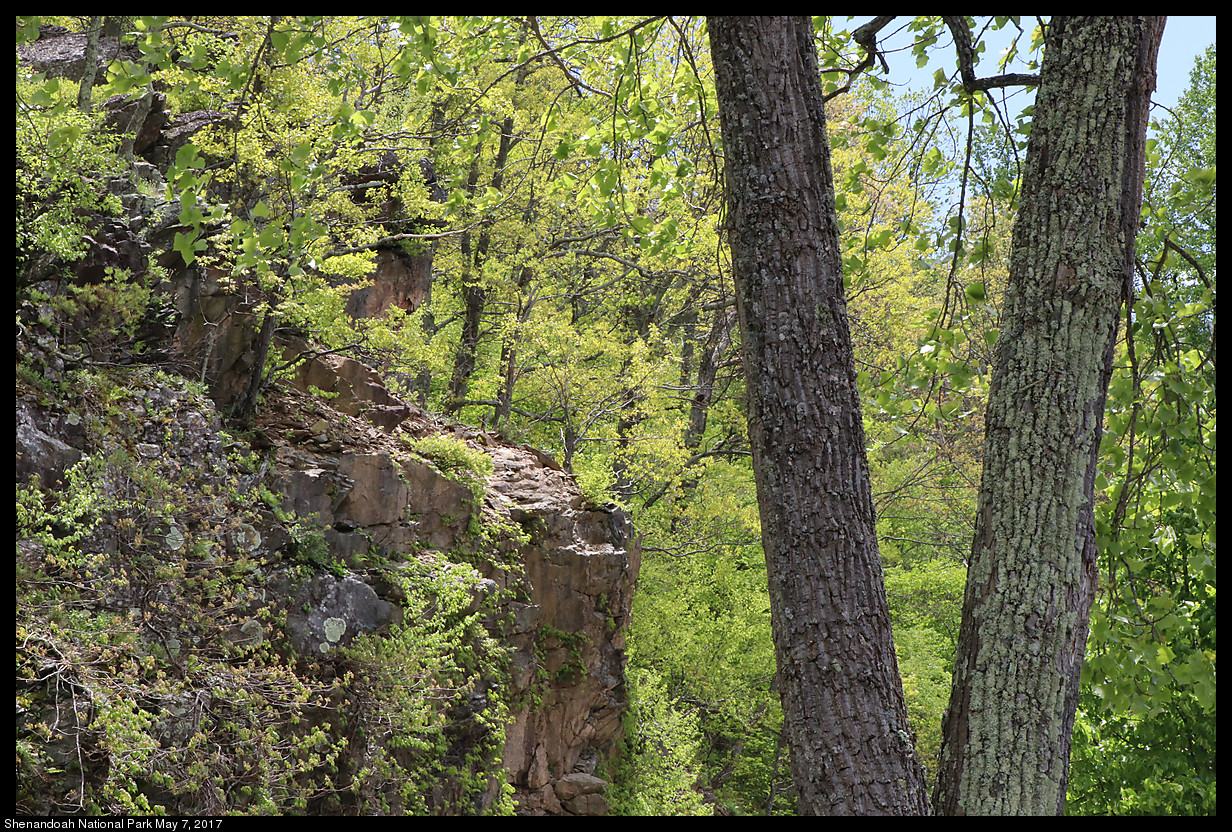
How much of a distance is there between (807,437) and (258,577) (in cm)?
600

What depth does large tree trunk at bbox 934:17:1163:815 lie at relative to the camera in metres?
1.94

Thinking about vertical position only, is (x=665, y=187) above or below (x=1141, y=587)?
above

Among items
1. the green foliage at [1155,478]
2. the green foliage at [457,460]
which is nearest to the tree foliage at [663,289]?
the green foliage at [1155,478]

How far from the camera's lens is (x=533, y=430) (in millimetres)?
16422

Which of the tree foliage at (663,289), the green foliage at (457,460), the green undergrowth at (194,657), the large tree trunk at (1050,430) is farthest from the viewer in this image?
the green foliage at (457,460)

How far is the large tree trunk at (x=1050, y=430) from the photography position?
76.5 inches

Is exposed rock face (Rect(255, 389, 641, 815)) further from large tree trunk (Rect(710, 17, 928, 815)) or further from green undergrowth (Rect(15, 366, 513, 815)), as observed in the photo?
large tree trunk (Rect(710, 17, 928, 815))

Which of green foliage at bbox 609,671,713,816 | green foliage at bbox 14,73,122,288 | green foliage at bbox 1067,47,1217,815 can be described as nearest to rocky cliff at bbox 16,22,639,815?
green foliage at bbox 14,73,122,288

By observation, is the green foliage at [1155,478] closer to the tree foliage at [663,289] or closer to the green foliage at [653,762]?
the tree foliage at [663,289]

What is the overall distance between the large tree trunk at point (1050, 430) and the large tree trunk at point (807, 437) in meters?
0.20

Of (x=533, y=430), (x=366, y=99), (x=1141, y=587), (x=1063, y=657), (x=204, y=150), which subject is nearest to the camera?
(x=1063, y=657)
